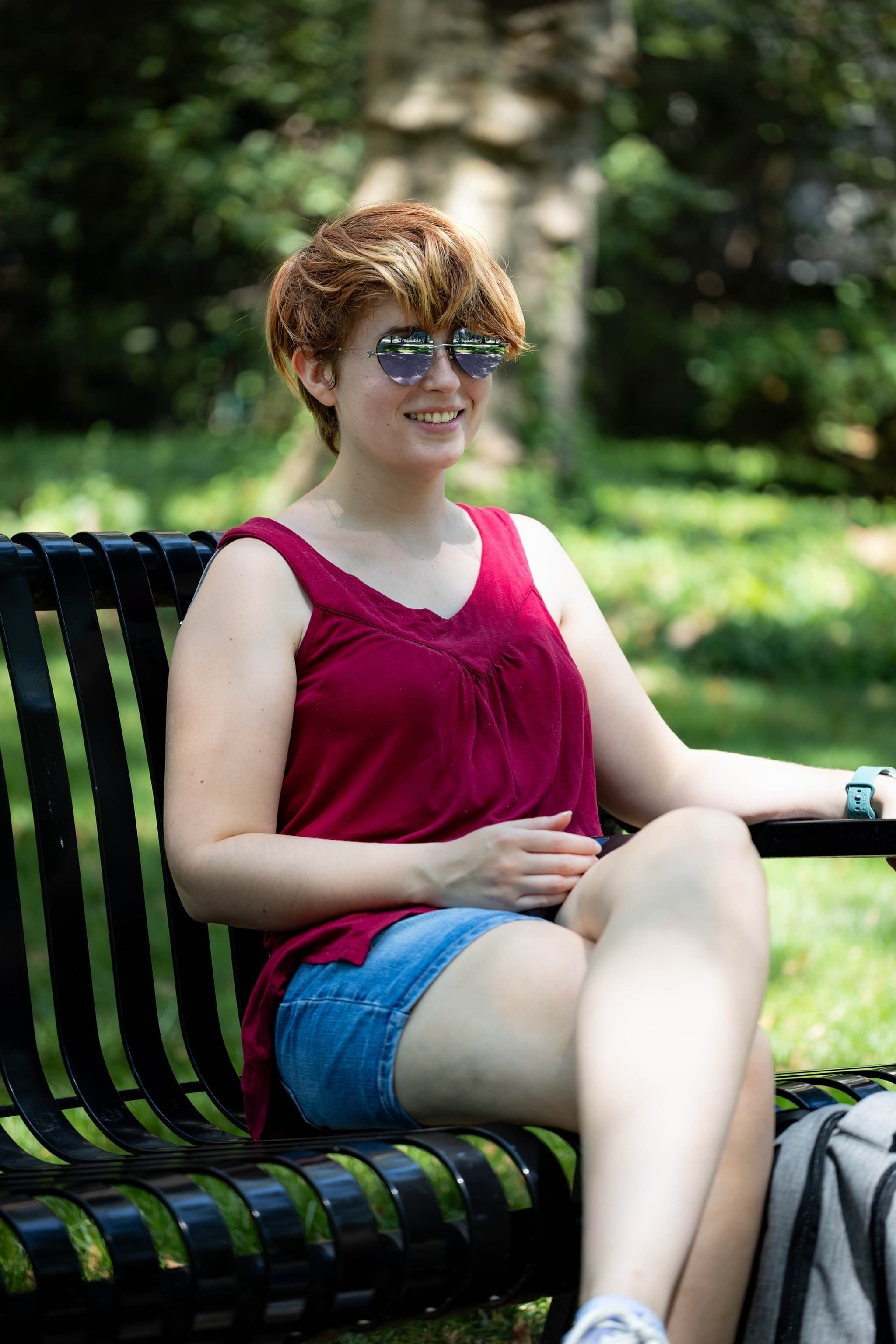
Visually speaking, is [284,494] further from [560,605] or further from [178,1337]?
[178,1337]

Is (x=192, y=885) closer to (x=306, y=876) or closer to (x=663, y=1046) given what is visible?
(x=306, y=876)

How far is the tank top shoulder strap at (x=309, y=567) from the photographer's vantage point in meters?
2.14

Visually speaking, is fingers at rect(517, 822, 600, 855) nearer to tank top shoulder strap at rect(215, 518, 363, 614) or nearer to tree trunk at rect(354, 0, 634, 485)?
tank top shoulder strap at rect(215, 518, 363, 614)

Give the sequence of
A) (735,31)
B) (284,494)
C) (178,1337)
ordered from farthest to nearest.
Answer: (735,31)
(284,494)
(178,1337)

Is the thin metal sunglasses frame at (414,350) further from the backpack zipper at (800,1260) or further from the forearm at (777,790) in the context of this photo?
the backpack zipper at (800,1260)

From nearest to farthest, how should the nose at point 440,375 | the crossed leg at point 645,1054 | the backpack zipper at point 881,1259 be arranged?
the crossed leg at point 645,1054
the backpack zipper at point 881,1259
the nose at point 440,375

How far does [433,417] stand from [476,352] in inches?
4.7

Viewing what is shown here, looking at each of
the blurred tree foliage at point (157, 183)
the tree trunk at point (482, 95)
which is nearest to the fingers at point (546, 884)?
the tree trunk at point (482, 95)

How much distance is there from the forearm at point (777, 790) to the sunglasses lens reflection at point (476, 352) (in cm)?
72

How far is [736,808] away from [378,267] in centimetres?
101

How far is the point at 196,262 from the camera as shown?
1645 cm

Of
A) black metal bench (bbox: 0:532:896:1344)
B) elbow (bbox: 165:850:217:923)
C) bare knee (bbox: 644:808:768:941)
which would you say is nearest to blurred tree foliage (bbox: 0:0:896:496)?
black metal bench (bbox: 0:532:896:1344)

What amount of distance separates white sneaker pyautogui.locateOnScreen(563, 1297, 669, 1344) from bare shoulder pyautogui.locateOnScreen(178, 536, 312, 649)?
3.37 feet

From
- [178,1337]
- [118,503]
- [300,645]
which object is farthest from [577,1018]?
[118,503]
